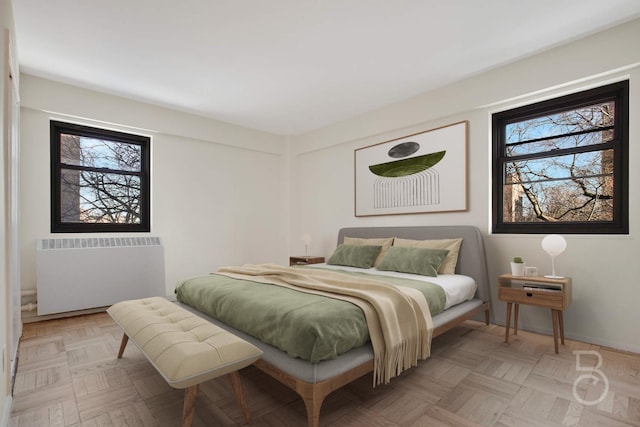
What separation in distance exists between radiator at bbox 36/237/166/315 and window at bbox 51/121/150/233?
27 centimetres

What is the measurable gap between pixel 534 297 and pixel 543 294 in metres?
0.08

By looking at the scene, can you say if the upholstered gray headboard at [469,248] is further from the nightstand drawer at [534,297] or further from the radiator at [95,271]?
the radiator at [95,271]

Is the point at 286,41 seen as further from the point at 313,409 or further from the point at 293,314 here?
the point at 313,409

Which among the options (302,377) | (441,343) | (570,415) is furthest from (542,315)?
(302,377)

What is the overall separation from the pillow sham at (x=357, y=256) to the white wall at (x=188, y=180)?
190cm

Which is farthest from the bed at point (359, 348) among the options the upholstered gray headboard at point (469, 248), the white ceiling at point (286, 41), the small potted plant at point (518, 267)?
the white ceiling at point (286, 41)

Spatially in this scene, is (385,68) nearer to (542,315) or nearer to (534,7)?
(534,7)

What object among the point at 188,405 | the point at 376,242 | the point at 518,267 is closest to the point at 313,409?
the point at 188,405

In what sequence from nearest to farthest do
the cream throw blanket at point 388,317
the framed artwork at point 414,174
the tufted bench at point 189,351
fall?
the tufted bench at point 189,351 → the cream throw blanket at point 388,317 → the framed artwork at point 414,174

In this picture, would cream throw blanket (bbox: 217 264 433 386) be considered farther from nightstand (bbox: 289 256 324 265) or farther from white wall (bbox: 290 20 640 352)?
nightstand (bbox: 289 256 324 265)

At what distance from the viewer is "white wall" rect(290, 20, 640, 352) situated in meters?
2.66

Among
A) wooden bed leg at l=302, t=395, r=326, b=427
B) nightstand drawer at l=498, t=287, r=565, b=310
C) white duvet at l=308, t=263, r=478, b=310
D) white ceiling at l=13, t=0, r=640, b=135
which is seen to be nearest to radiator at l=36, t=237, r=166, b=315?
white ceiling at l=13, t=0, r=640, b=135

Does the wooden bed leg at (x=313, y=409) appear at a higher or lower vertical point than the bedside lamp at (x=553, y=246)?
lower

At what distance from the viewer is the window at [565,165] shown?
2.80 metres
